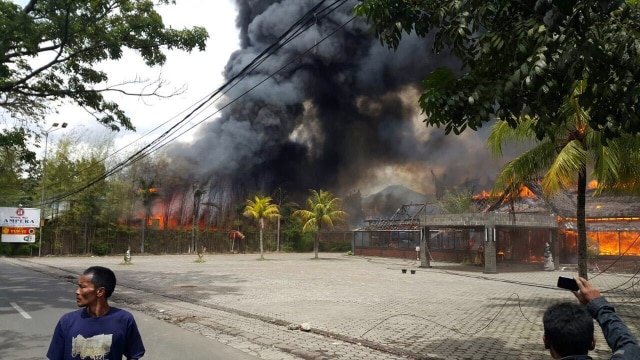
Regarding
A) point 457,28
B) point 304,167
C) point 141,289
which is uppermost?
point 304,167

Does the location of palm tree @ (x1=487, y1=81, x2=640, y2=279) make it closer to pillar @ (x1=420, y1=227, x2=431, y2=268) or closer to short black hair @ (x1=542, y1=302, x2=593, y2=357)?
short black hair @ (x1=542, y1=302, x2=593, y2=357)

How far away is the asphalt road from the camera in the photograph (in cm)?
736

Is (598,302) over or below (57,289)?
over

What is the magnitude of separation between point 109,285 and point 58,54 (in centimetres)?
1563

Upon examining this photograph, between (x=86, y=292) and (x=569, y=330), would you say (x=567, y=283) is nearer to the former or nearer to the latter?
(x=569, y=330)

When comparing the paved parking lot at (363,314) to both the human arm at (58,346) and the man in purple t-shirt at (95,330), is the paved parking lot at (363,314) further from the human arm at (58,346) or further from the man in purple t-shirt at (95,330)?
the human arm at (58,346)

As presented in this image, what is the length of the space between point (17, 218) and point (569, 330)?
37495mm

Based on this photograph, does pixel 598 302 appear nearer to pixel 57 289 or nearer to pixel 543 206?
pixel 57 289

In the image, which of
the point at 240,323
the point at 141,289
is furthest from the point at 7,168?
the point at 240,323

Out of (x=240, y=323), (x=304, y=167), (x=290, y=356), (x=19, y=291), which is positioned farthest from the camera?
(x=304, y=167)

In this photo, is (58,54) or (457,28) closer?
(457,28)

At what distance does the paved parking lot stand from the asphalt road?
45 cm

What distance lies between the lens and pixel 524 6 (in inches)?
202

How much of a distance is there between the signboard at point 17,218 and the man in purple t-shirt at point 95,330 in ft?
114
